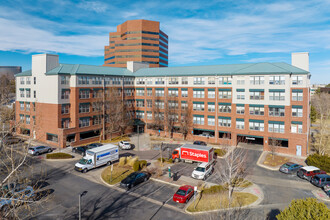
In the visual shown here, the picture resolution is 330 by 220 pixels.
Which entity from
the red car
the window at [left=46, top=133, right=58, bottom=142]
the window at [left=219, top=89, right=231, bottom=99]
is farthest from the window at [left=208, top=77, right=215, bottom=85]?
the window at [left=46, top=133, right=58, bottom=142]

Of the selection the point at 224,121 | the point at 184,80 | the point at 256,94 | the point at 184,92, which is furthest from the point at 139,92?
the point at 256,94

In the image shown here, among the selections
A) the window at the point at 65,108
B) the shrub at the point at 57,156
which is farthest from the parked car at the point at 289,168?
the window at the point at 65,108

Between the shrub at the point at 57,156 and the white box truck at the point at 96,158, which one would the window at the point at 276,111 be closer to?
the white box truck at the point at 96,158

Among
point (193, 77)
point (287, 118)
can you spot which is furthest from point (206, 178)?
point (193, 77)

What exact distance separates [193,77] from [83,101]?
28108 mm

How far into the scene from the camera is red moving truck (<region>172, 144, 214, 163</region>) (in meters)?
37.8

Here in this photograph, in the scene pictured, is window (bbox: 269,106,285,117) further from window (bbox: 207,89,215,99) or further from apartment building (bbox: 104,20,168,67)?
apartment building (bbox: 104,20,168,67)

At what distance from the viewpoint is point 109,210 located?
81.0 ft

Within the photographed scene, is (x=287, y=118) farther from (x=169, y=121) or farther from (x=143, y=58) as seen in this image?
(x=143, y=58)

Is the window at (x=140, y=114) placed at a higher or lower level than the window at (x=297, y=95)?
lower

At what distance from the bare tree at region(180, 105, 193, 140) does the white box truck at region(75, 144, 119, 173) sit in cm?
2232

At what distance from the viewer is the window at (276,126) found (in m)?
48.1

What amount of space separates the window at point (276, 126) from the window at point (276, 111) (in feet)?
5.49

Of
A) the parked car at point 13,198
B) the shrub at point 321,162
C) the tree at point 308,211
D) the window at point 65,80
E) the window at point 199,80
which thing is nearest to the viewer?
the tree at point 308,211
